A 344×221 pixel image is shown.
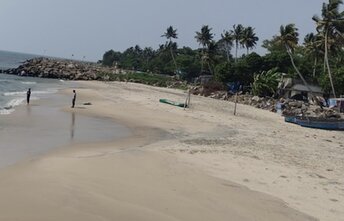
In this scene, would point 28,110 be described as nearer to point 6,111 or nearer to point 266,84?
point 6,111

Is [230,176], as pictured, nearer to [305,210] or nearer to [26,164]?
[305,210]

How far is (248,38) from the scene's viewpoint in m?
82.9

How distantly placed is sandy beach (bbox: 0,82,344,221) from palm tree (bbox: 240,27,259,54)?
61.1m

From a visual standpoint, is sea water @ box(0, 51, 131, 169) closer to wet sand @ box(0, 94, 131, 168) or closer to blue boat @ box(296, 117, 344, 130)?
wet sand @ box(0, 94, 131, 168)

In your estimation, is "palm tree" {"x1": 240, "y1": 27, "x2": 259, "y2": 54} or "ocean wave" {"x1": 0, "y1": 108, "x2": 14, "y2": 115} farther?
"palm tree" {"x1": 240, "y1": 27, "x2": 259, "y2": 54}

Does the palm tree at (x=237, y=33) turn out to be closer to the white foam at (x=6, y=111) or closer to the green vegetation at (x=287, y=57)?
the green vegetation at (x=287, y=57)

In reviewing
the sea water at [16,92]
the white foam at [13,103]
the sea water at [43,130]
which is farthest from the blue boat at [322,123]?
the white foam at [13,103]

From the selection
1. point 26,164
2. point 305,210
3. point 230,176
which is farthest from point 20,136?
point 305,210

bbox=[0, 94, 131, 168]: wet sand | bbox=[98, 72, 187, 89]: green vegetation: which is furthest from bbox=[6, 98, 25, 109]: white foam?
bbox=[98, 72, 187, 89]: green vegetation

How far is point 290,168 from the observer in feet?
56.0

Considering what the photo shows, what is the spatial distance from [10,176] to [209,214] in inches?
253

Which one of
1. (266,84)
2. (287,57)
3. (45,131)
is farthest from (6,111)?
(287,57)

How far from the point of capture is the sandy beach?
35.5 feet

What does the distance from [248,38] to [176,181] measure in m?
72.4
